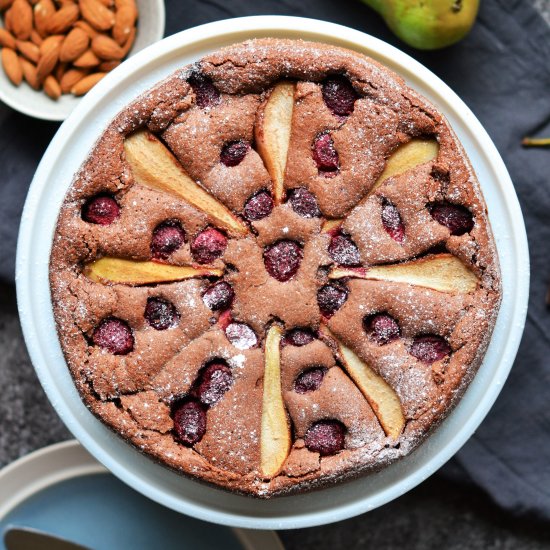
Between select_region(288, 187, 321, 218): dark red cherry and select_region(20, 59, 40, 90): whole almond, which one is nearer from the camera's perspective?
select_region(288, 187, 321, 218): dark red cherry

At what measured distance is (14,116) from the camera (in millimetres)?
2652

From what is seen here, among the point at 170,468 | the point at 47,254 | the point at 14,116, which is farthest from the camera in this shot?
the point at 14,116

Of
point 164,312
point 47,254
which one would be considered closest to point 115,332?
point 164,312

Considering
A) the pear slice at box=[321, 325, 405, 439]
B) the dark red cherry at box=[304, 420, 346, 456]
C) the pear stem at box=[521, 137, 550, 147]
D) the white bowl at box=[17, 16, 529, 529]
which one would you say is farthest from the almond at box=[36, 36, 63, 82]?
the pear stem at box=[521, 137, 550, 147]

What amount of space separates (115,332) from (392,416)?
73 cm

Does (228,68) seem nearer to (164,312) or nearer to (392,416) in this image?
(164,312)

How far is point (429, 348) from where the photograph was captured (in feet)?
7.04

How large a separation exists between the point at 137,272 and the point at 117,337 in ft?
0.56

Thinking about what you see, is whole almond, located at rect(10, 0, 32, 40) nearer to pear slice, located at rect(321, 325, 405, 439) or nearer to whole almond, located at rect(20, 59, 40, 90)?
whole almond, located at rect(20, 59, 40, 90)

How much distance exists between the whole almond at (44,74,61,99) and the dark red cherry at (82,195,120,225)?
1.97 feet

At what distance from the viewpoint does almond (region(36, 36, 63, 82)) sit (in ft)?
8.43

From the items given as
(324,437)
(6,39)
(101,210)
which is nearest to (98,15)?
(6,39)

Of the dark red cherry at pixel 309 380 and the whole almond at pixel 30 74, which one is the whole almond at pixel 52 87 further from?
the dark red cherry at pixel 309 380

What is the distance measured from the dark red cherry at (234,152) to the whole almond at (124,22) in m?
0.67
